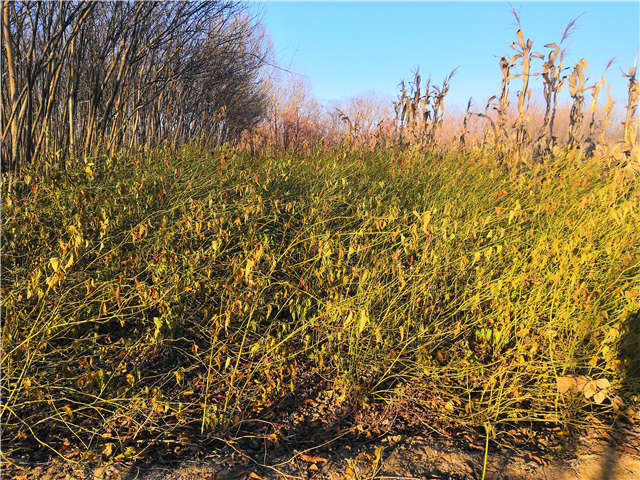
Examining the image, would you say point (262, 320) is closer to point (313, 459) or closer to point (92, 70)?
point (313, 459)

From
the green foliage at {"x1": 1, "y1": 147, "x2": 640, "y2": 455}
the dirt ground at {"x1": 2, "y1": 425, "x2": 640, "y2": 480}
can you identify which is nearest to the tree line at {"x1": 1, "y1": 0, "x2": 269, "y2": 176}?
the green foliage at {"x1": 1, "y1": 147, "x2": 640, "y2": 455}

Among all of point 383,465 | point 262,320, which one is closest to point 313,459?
point 383,465

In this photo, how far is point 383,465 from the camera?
5.22ft

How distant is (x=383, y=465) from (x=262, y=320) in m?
1.14

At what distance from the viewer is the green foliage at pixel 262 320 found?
5.91ft

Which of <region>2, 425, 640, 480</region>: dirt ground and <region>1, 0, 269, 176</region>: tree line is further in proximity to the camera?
<region>1, 0, 269, 176</region>: tree line

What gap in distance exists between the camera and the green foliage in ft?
5.91

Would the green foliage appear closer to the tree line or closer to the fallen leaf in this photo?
the fallen leaf

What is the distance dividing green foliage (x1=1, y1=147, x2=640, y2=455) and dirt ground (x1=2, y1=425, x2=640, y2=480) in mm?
134

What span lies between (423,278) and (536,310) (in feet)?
2.01

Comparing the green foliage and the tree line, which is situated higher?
the tree line

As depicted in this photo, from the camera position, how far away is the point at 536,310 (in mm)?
2168

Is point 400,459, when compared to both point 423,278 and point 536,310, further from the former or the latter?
point 536,310

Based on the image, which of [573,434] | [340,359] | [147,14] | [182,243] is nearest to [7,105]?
[147,14]
